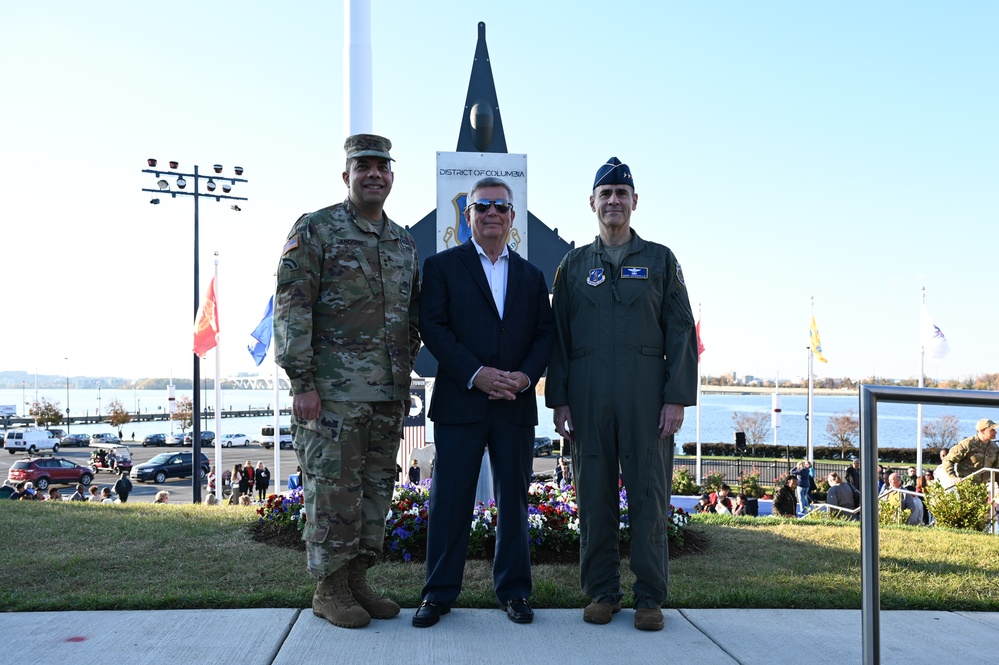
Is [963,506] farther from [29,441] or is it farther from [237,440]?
[237,440]

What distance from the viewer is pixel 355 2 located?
5.69 metres

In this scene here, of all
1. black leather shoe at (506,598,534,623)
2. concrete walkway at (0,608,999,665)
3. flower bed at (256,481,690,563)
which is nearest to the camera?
concrete walkway at (0,608,999,665)

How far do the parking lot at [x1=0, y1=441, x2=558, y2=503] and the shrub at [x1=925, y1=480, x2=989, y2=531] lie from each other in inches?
607

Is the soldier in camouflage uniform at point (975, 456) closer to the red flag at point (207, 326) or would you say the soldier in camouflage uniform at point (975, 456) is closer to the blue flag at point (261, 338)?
the blue flag at point (261, 338)

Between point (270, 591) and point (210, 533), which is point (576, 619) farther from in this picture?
point (210, 533)

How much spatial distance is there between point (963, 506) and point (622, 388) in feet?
21.5

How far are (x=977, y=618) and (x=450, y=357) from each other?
9.82 ft

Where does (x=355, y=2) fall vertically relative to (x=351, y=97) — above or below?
above

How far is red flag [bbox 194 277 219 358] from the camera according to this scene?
18.7m

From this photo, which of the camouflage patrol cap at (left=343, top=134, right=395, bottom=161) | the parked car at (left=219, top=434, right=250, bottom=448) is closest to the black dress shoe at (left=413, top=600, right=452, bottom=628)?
the camouflage patrol cap at (left=343, top=134, right=395, bottom=161)

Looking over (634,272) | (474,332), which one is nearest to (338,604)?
(474,332)

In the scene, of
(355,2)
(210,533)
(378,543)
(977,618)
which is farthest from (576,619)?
(355,2)

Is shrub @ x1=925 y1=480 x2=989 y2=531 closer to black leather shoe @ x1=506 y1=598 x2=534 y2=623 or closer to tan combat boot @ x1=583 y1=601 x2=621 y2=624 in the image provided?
tan combat boot @ x1=583 y1=601 x2=621 y2=624

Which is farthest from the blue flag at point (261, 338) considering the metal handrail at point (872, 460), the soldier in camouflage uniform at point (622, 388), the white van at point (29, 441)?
the white van at point (29, 441)
